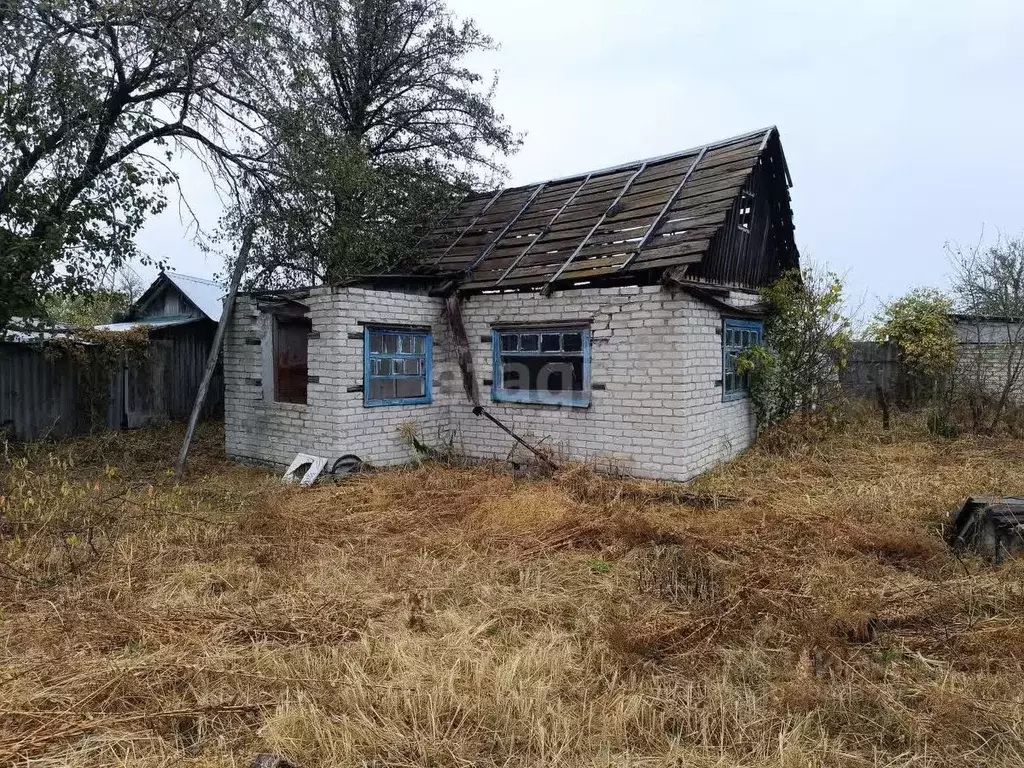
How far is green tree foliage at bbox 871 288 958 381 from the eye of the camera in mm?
12117

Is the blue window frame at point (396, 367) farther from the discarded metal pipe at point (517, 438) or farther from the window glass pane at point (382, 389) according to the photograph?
the discarded metal pipe at point (517, 438)

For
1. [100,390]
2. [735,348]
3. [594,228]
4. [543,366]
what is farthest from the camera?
[100,390]

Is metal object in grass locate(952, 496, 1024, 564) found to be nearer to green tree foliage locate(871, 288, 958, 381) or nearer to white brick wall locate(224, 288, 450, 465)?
white brick wall locate(224, 288, 450, 465)

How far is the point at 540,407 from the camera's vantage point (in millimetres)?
8906

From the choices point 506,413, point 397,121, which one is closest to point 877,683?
point 506,413

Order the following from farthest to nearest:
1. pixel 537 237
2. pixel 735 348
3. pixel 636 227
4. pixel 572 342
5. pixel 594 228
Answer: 1. pixel 537 237
2. pixel 594 228
3. pixel 735 348
4. pixel 636 227
5. pixel 572 342

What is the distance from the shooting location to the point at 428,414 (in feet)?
31.1

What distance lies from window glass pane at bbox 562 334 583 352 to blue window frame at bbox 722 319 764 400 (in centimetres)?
203

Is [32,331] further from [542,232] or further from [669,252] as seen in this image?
[669,252]

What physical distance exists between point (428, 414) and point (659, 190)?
4.87 m

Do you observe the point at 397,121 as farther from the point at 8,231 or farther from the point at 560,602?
the point at 560,602

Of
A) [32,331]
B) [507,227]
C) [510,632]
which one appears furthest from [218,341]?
[510,632]

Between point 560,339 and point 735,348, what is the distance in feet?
8.65

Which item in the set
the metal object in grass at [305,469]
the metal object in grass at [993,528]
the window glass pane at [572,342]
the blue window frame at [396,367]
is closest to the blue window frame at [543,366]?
the window glass pane at [572,342]
